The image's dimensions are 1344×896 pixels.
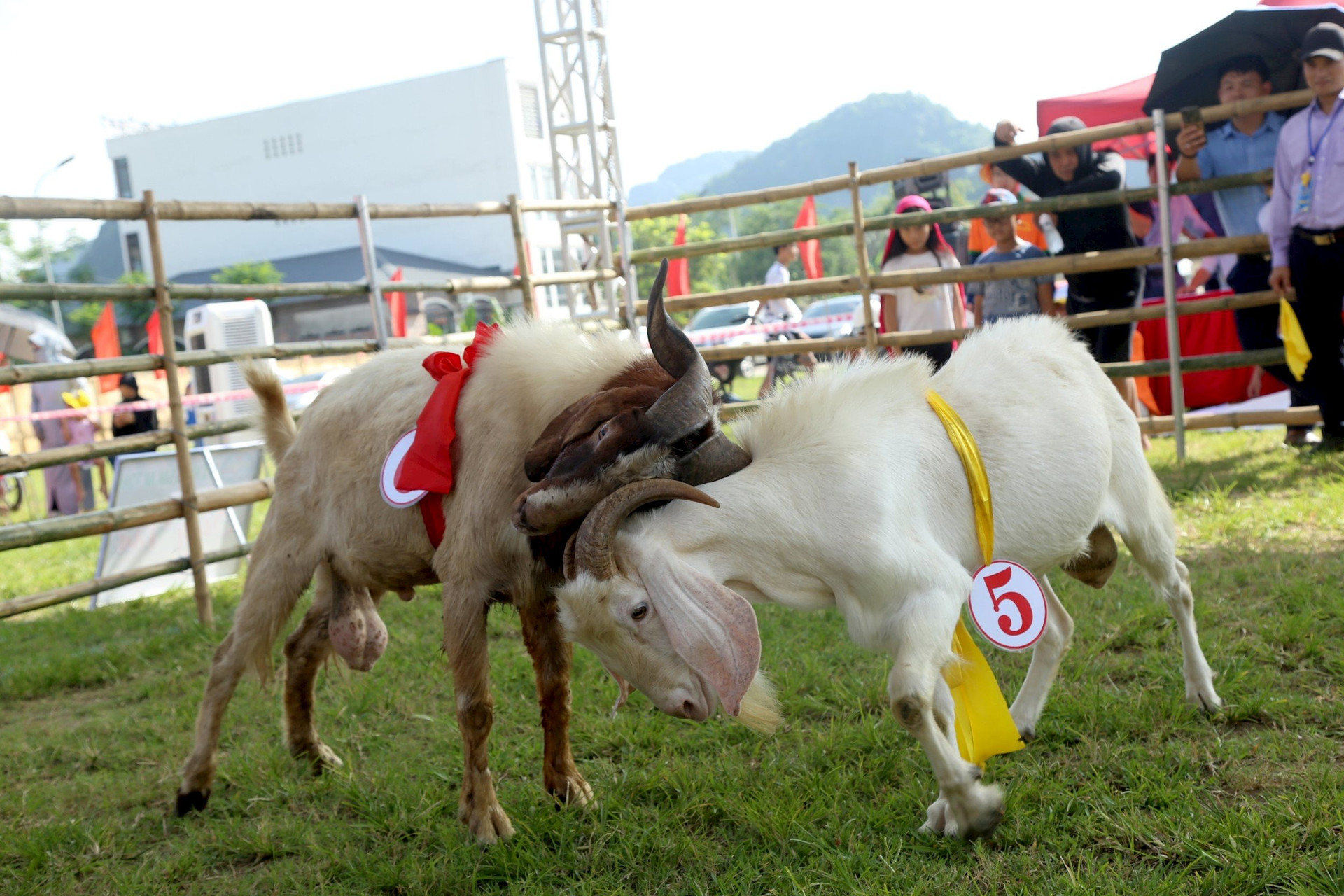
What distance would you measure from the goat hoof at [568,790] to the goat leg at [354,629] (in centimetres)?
89

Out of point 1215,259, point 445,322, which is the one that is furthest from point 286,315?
point 1215,259

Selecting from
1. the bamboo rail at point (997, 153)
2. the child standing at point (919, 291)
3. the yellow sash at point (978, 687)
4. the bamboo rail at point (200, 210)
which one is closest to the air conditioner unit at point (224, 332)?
the bamboo rail at point (200, 210)

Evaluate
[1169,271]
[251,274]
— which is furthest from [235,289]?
[251,274]

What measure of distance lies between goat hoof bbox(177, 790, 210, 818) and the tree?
44948 millimetres

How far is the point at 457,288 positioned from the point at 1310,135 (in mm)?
5365

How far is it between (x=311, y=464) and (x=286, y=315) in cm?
4277

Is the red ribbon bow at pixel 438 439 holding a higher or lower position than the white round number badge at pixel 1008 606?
higher

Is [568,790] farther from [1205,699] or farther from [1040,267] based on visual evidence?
[1040,267]

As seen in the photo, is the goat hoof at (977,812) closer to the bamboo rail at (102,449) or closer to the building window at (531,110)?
the bamboo rail at (102,449)

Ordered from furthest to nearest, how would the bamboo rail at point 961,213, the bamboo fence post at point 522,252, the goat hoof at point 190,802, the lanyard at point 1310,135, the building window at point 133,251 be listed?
the building window at point 133,251, the bamboo fence post at point 522,252, the bamboo rail at point 961,213, the lanyard at point 1310,135, the goat hoof at point 190,802

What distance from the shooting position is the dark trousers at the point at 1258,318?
696cm

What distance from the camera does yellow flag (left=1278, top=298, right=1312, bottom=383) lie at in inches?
238

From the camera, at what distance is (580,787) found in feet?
10.5

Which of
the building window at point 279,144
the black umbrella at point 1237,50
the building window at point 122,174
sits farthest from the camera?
the building window at point 122,174
